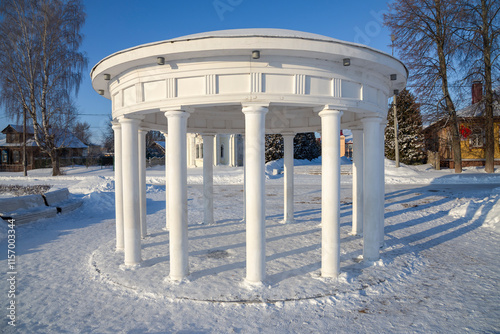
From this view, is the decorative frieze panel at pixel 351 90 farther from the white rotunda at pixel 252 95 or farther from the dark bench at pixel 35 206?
the dark bench at pixel 35 206

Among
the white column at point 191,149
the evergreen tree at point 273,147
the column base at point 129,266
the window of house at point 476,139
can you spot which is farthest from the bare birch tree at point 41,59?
the window of house at point 476,139

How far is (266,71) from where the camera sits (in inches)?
241

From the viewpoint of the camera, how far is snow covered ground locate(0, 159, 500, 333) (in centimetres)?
510

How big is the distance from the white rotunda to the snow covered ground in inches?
24.0

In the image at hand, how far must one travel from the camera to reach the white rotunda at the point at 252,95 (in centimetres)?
610

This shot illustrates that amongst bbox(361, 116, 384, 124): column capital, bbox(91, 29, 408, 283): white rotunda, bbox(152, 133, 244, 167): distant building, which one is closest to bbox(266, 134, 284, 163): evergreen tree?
bbox(152, 133, 244, 167): distant building

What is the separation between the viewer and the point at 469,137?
35875mm

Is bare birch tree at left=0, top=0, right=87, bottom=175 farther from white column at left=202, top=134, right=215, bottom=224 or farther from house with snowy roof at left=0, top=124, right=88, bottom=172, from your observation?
white column at left=202, top=134, right=215, bottom=224

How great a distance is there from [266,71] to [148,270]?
5.16 meters

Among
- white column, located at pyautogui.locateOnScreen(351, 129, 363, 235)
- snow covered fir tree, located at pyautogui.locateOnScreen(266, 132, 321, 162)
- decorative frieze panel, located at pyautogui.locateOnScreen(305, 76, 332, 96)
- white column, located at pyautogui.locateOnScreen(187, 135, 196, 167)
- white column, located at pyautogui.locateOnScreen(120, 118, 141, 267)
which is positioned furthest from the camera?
white column, located at pyautogui.locateOnScreen(187, 135, 196, 167)

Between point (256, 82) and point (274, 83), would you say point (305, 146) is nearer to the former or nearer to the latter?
point (274, 83)

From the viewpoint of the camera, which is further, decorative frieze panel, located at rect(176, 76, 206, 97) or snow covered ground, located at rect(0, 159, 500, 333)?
decorative frieze panel, located at rect(176, 76, 206, 97)

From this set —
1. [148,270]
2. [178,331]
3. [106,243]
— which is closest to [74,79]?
[106,243]

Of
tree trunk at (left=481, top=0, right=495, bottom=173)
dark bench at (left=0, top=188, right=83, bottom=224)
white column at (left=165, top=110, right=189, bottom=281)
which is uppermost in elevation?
tree trunk at (left=481, top=0, right=495, bottom=173)
